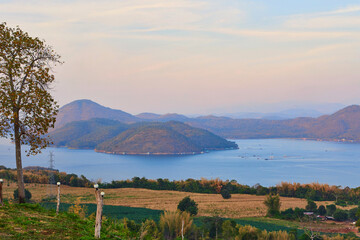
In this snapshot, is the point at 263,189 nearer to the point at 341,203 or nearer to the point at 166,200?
the point at 341,203

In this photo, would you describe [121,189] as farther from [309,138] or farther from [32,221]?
[309,138]

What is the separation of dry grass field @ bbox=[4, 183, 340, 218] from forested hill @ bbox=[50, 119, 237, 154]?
85528 mm

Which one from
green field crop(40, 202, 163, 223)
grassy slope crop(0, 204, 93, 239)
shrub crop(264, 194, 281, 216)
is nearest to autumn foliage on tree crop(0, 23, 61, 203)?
grassy slope crop(0, 204, 93, 239)

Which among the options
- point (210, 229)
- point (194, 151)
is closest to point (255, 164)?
point (194, 151)

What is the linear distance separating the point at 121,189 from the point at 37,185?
32.5ft

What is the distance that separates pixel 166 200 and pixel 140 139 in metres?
98.5

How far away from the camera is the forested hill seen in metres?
131

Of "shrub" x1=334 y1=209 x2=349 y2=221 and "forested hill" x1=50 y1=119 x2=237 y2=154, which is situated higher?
"forested hill" x1=50 y1=119 x2=237 y2=154

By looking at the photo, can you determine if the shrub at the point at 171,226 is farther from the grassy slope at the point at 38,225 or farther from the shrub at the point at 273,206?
the shrub at the point at 273,206

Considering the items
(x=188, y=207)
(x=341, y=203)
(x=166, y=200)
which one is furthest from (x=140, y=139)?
(x=188, y=207)

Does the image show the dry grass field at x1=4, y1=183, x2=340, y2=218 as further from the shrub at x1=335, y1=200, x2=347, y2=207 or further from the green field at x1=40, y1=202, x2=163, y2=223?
the shrub at x1=335, y1=200, x2=347, y2=207

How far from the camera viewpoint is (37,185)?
41844mm

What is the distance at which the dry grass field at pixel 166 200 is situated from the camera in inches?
1278

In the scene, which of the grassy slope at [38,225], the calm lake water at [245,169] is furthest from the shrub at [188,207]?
the calm lake water at [245,169]
